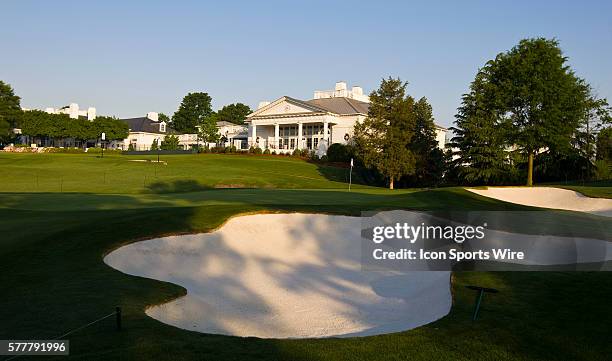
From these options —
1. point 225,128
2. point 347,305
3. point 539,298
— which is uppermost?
point 225,128

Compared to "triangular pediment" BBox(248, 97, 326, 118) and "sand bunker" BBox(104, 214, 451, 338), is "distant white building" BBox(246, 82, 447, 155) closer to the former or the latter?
"triangular pediment" BBox(248, 97, 326, 118)

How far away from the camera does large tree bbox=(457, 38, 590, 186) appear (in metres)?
45.0

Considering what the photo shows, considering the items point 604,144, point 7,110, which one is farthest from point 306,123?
point 7,110

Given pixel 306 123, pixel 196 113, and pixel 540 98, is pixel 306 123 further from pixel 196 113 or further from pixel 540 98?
pixel 196 113

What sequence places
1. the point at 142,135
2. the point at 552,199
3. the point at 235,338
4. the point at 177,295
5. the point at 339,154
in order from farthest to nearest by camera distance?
the point at 142,135, the point at 339,154, the point at 552,199, the point at 177,295, the point at 235,338

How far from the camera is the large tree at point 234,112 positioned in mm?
156875

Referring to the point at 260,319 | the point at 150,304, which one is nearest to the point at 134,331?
the point at 150,304

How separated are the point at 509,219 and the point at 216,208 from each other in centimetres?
1187

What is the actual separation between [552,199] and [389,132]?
19891 millimetres

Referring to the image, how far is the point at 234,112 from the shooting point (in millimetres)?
159000

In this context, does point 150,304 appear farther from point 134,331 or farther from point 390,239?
point 390,239

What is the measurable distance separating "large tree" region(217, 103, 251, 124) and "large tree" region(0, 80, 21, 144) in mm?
67768

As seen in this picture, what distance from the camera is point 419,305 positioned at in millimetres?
10234

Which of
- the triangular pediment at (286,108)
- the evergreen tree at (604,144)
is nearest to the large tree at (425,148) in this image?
the evergreen tree at (604,144)
